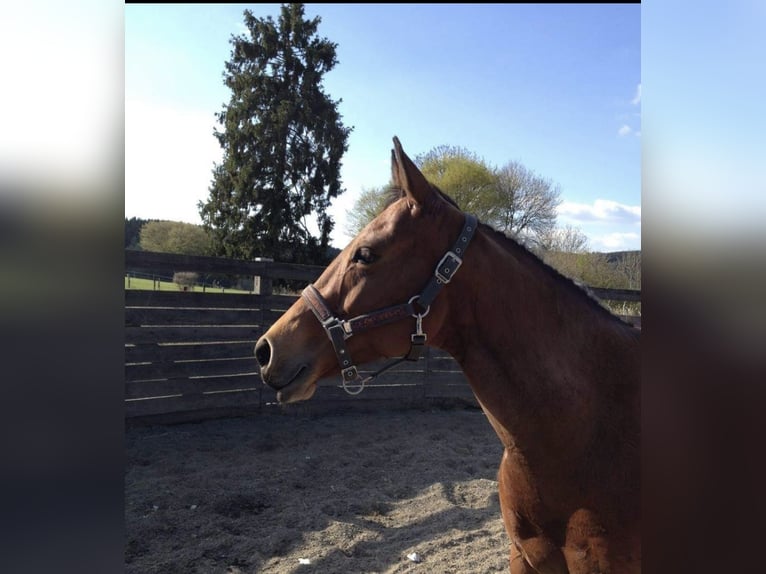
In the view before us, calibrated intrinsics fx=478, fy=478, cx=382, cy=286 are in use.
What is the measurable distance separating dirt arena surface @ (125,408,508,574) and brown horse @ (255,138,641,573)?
196 cm

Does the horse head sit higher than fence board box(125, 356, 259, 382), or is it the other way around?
the horse head

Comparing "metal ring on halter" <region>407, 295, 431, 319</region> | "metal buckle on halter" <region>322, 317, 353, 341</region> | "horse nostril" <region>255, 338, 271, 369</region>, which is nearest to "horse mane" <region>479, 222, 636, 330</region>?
"metal ring on halter" <region>407, 295, 431, 319</region>

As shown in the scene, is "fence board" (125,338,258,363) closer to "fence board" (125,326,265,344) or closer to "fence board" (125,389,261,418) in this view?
"fence board" (125,326,265,344)

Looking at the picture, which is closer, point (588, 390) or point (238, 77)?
point (588, 390)

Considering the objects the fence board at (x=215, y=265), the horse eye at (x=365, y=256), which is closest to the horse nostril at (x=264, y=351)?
the horse eye at (x=365, y=256)

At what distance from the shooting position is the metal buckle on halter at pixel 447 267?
176cm

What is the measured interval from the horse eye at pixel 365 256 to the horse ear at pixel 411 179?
0.87 ft

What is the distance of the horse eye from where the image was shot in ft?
5.90

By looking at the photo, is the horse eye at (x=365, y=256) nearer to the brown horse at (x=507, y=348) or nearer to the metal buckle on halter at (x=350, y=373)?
the brown horse at (x=507, y=348)
